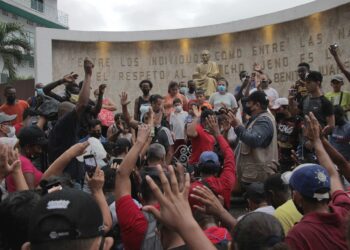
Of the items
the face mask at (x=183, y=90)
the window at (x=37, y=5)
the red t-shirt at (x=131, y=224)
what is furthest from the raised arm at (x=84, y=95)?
the window at (x=37, y=5)

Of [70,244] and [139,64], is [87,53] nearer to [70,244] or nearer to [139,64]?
[139,64]

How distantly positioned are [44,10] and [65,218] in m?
52.0

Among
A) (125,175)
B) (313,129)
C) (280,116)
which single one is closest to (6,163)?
(125,175)

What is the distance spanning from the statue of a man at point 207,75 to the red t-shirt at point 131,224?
1388 centimetres

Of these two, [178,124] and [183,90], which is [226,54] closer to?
[183,90]

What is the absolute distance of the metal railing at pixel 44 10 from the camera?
154ft

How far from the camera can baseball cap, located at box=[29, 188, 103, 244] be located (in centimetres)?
179

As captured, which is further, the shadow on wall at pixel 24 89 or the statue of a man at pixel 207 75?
the statue of a man at pixel 207 75

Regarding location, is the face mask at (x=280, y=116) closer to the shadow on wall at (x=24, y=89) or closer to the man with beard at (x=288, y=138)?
the man with beard at (x=288, y=138)

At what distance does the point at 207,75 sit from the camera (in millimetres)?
17266

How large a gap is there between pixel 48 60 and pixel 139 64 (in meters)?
3.58

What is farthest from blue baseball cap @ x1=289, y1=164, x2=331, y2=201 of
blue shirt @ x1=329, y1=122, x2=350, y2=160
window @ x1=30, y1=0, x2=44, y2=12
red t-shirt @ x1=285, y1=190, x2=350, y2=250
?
window @ x1=30, y1=0, x2=44, y2=12

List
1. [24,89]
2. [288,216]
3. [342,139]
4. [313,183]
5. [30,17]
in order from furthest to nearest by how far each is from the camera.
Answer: [30,17], [24,89], [342,139], [288,216], [313,183]

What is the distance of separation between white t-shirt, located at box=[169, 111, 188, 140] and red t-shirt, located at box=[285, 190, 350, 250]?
279 inches
